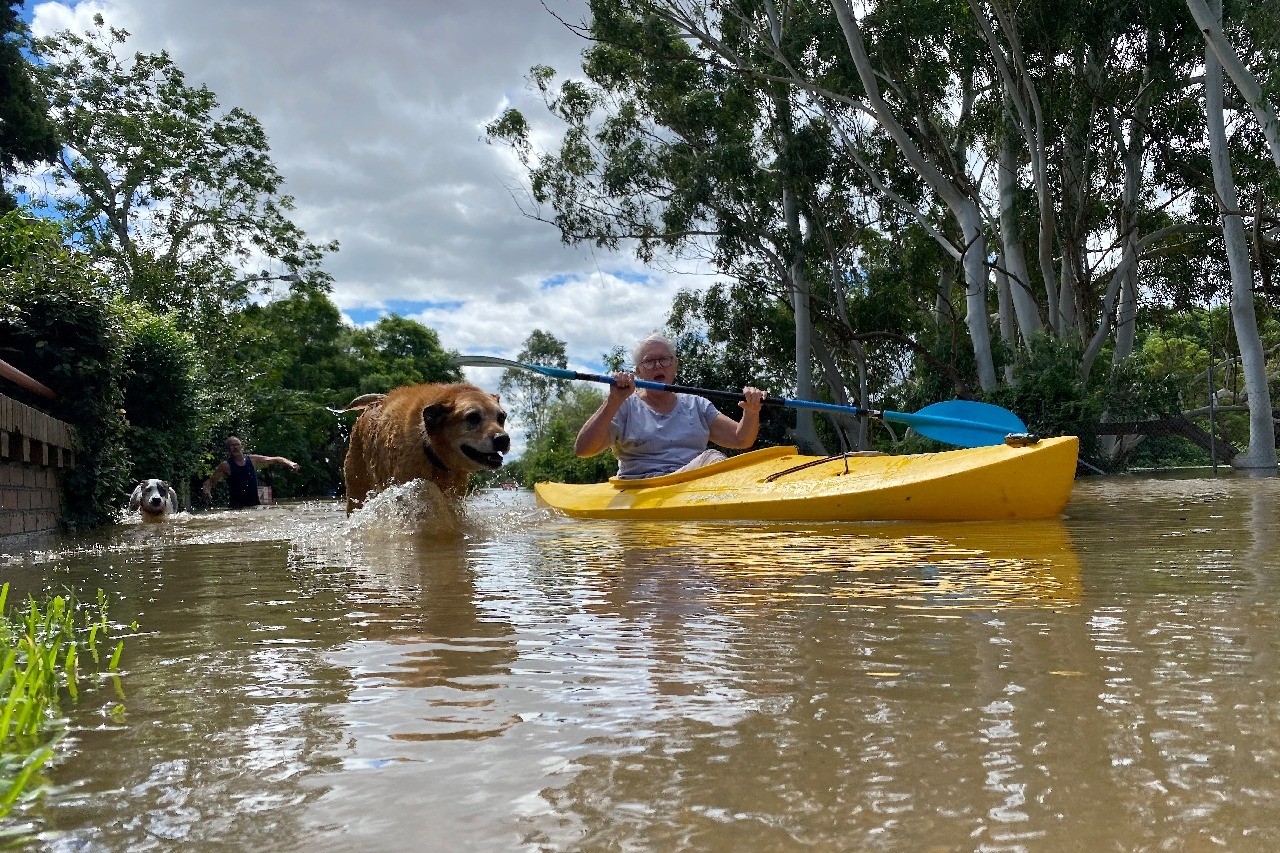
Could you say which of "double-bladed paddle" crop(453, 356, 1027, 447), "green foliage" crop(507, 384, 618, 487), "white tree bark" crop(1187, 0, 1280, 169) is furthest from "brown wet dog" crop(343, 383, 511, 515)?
"white tree bark" crop(1187, 0, 1280, 169)

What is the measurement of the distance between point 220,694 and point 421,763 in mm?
583

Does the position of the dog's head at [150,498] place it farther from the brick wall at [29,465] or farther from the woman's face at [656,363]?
the woman's face at [656,363]

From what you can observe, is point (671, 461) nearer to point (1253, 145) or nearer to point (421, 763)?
point (421, 763)

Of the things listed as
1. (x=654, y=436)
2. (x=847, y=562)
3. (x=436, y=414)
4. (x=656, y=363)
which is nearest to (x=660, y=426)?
(x=654, y=436)

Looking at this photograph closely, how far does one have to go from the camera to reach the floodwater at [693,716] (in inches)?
44.5

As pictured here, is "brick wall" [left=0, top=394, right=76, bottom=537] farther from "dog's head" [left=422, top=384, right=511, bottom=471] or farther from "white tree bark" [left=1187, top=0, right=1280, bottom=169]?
"white tree bark" [left=1187, top=0, right=1280, bottom=169]

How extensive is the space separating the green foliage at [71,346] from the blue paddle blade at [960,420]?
19.3ft

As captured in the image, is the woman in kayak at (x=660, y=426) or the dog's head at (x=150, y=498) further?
the dog's head at (x=150, y=498)

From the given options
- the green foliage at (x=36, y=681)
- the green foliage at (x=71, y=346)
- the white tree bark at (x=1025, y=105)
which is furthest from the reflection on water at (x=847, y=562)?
the white tree bark at (x=1025, y=105)

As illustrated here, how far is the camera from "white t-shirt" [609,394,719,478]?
7.70m

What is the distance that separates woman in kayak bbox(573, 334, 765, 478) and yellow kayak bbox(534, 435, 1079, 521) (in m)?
0.57

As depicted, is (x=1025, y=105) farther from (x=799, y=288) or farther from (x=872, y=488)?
(x=872, y=488)

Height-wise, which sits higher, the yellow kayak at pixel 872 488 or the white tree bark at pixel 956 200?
the white tree bark at pixel 956 200

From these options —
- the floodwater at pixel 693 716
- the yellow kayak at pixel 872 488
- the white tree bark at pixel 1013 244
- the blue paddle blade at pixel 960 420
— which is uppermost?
the white tree bark at pixel 1013 244
